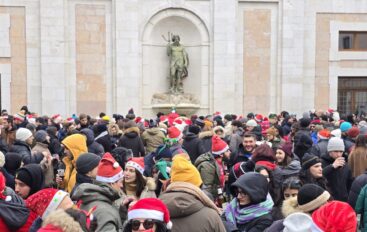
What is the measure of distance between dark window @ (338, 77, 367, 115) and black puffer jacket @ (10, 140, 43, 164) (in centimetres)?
1690

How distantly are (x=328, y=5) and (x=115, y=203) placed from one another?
1925 centimetres

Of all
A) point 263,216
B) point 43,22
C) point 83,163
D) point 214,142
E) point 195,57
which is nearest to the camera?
point 263,216

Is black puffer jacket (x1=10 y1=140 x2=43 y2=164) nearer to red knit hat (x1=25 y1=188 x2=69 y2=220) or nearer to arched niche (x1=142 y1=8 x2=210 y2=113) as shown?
red knit hat (x1=25 y1=188 x2=69 y2=220)

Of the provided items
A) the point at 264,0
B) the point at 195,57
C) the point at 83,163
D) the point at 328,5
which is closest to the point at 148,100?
the point at 195,57

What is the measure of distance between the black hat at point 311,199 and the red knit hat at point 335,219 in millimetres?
574

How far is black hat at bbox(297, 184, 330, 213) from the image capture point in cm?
437

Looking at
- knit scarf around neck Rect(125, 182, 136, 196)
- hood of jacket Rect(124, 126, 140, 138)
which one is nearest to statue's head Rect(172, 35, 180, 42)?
hood of jacket Rect(124, 126, 140, 138)

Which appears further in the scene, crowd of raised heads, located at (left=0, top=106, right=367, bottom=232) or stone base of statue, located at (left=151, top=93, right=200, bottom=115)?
stone base of statue, located at (left=151, top=93, right=200, bottom=115)

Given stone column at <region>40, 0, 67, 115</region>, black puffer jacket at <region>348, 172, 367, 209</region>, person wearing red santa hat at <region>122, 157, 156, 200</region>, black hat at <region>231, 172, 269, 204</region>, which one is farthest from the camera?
stone column at <region>40, 0, 67, 115</region>

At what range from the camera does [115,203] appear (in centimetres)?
502

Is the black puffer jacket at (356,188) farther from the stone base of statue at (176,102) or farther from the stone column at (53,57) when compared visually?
the stone column at (53,57)

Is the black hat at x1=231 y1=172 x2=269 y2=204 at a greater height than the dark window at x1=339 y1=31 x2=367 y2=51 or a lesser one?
lesser

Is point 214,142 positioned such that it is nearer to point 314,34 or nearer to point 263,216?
point 263,216

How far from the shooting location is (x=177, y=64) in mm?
21047
